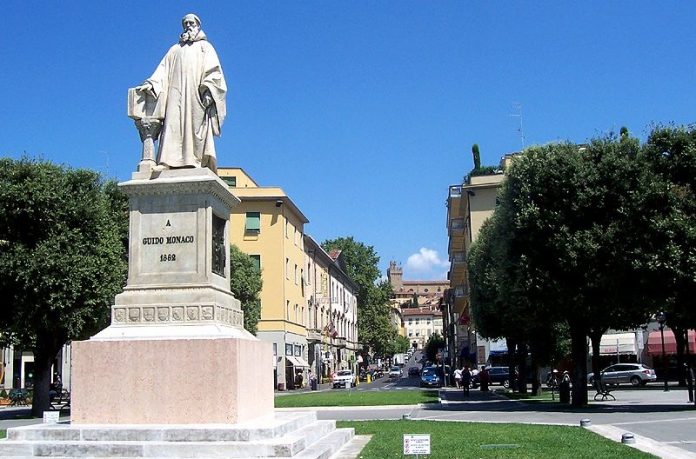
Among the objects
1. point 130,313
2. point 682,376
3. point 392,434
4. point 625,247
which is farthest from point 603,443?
point 682,376

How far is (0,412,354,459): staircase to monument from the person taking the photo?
32.8 feet

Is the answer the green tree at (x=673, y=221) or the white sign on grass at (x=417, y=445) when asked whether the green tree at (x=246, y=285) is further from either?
the white sign on grass at (x=417, y=445)

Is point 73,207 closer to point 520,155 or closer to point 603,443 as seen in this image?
point 520,155

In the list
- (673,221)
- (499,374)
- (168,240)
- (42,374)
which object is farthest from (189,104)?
(499,374)

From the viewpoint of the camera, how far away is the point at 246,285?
54531mm

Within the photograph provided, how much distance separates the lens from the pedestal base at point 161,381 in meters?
11.0

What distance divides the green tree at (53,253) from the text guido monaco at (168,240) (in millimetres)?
17751

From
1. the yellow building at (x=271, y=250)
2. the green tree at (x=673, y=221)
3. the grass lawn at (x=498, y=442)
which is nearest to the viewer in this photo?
the grass lawn at (x=498, y=442)

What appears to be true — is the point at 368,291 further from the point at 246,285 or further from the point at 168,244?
the point at 168,244

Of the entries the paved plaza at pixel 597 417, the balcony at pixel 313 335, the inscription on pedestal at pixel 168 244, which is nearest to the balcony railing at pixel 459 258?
the balcony at pixel 313 335

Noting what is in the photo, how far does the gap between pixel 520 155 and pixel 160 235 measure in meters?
20.2

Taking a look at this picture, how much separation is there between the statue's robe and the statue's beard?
0.63 feet

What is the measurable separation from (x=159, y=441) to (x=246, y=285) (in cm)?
4434

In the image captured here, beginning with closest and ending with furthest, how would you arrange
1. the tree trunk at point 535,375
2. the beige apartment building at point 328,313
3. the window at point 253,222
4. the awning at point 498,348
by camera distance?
the tree trunk at point 535,375 < the awning at point 498,348 < the window at point 253,222 < the beige apartment building at point 328,313
